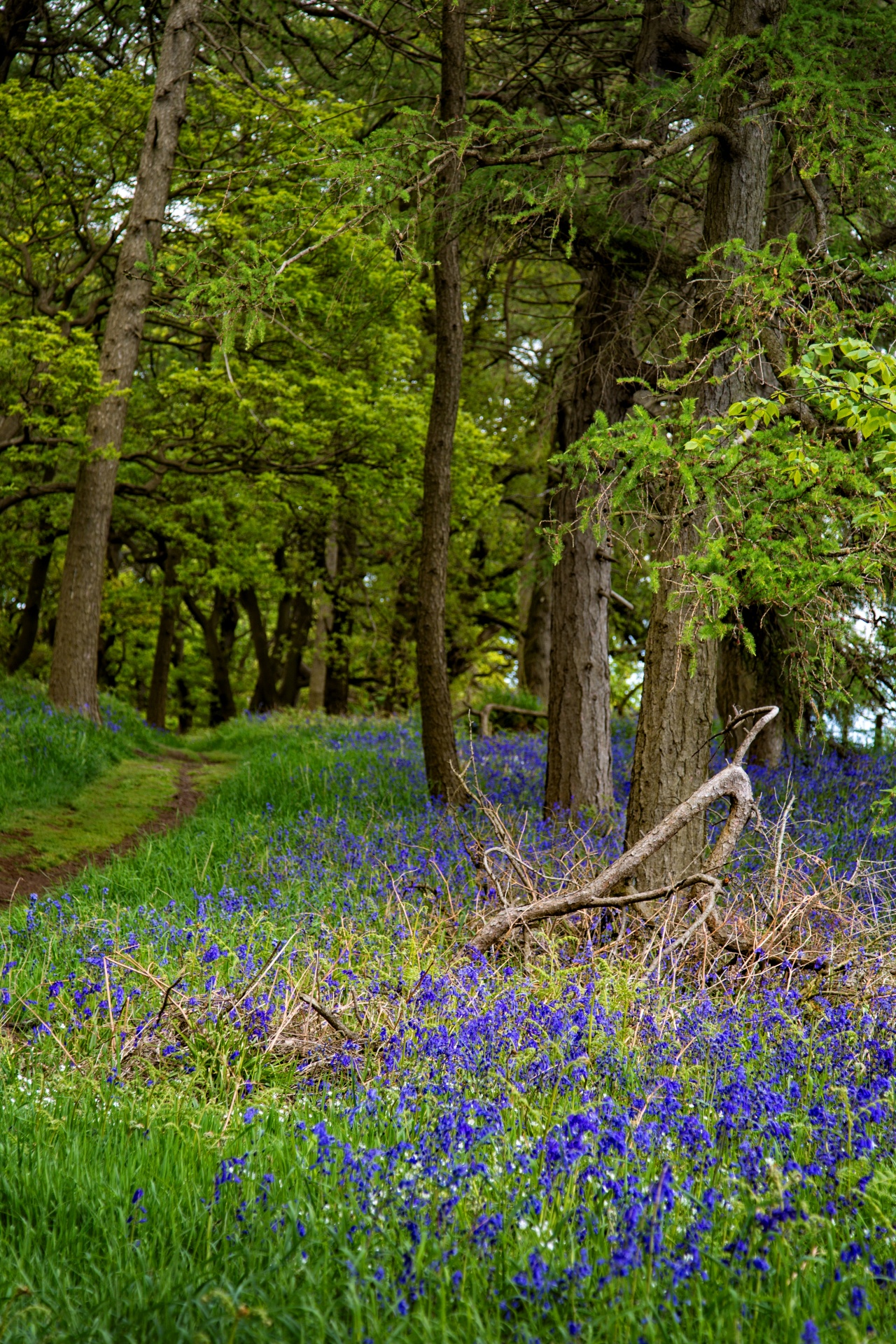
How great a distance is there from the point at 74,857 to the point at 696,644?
18.7 ft

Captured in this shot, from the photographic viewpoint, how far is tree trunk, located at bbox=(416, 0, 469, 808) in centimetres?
976

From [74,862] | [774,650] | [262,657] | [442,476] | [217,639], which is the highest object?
[442,476]

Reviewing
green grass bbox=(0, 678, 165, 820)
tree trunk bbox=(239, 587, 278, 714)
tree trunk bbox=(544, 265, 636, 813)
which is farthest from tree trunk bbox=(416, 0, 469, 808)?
tree trunk bbox=(239, 587, 278, 714)

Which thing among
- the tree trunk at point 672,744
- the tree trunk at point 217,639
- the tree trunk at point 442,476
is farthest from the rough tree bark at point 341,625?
the tree trunk at point 672,744

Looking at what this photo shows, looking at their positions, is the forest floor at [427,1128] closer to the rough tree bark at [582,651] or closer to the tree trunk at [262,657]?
the rough tree bark at [582,651]

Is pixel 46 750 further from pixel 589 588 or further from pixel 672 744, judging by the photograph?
pixel 672 744

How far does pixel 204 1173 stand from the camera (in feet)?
10.0

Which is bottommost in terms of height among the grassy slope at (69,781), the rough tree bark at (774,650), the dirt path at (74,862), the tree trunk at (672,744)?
the dirt path at (74,862)

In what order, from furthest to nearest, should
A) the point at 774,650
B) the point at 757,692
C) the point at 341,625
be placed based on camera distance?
the point at 341,625
the point at 757,692
the point at 774,650

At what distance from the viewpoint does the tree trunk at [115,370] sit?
1379 cm

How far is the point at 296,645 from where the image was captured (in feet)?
80.8

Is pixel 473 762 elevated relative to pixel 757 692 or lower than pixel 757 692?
lower

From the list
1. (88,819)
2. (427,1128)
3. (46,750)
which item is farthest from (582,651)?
(427,1128)

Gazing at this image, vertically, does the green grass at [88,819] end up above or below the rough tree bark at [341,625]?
below
